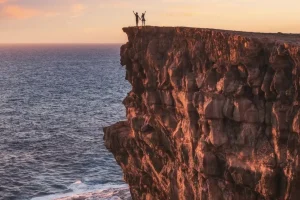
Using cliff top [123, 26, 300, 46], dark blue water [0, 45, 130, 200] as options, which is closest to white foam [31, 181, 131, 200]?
dark blue water [0, 45, 130, 200]

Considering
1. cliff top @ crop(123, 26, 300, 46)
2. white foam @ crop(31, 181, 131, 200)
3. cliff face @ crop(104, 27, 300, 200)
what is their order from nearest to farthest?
cliff face @ crop(104, 27, 300, 200), cliff top @ crop(123, 26, 300, 46), white foam @ crop(31, 181, 131, 200)


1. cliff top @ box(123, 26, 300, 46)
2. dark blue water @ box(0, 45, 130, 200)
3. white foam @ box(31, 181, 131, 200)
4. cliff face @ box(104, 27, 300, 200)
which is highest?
cliff top @ box(123, 26, 300, 46)

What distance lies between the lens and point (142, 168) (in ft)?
144

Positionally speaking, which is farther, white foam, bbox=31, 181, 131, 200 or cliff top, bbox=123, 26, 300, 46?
white foam, bbox=31, 181, 131, 200

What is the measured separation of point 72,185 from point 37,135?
26179 mm

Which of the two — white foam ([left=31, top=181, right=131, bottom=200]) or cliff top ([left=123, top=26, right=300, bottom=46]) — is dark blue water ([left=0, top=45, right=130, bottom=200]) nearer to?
white foam ([left=31, top=181, right=131, bottom=200])

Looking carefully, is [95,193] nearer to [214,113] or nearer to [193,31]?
[193,31]

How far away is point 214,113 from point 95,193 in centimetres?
2971

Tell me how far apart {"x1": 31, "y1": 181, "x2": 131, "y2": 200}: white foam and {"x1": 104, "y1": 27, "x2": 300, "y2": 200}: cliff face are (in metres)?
12.6

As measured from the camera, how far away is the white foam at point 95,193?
2190 inches

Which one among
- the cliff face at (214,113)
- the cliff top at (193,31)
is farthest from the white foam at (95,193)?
the cliff top at (193,31)

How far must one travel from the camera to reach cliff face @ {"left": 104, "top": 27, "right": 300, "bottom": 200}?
28.0 m

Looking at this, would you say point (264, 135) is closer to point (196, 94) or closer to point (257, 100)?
point (257, 100)

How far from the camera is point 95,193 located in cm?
5709
